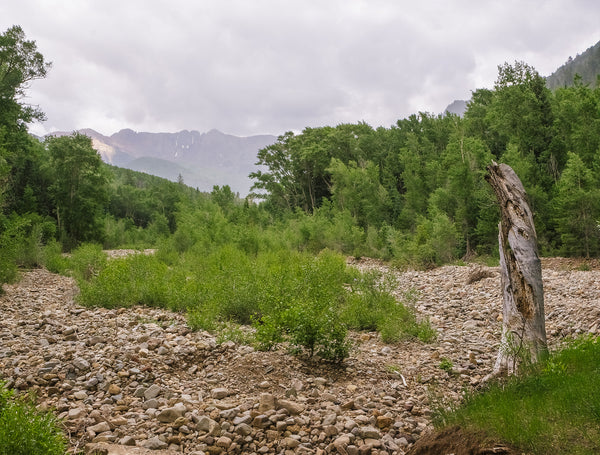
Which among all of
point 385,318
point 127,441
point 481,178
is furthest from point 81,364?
point 481,178

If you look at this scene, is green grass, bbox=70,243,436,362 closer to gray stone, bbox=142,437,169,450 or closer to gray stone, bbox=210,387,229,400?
gray stone, bbox=210,387,229,400

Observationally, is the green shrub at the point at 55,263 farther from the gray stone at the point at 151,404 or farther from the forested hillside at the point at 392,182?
the gray stone at the point at 151,404

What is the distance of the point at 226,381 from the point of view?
586cm

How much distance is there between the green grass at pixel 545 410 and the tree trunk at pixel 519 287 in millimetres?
490

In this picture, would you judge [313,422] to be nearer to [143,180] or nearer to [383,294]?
[383,294]

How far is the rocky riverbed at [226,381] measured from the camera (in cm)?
445

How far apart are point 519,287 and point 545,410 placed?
2420 mm

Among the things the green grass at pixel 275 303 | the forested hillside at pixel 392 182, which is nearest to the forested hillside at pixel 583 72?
the forested hillside at pixel 392 182

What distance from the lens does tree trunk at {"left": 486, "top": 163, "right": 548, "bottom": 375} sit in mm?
5328

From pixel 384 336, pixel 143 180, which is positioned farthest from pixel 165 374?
pixel 143 180

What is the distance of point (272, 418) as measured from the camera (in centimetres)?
470

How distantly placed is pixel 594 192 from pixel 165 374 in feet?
64.9

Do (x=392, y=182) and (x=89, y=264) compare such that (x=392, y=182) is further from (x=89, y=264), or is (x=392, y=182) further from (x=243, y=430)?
(x=243, y=430)

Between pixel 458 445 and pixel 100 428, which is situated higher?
pixel 458 445
